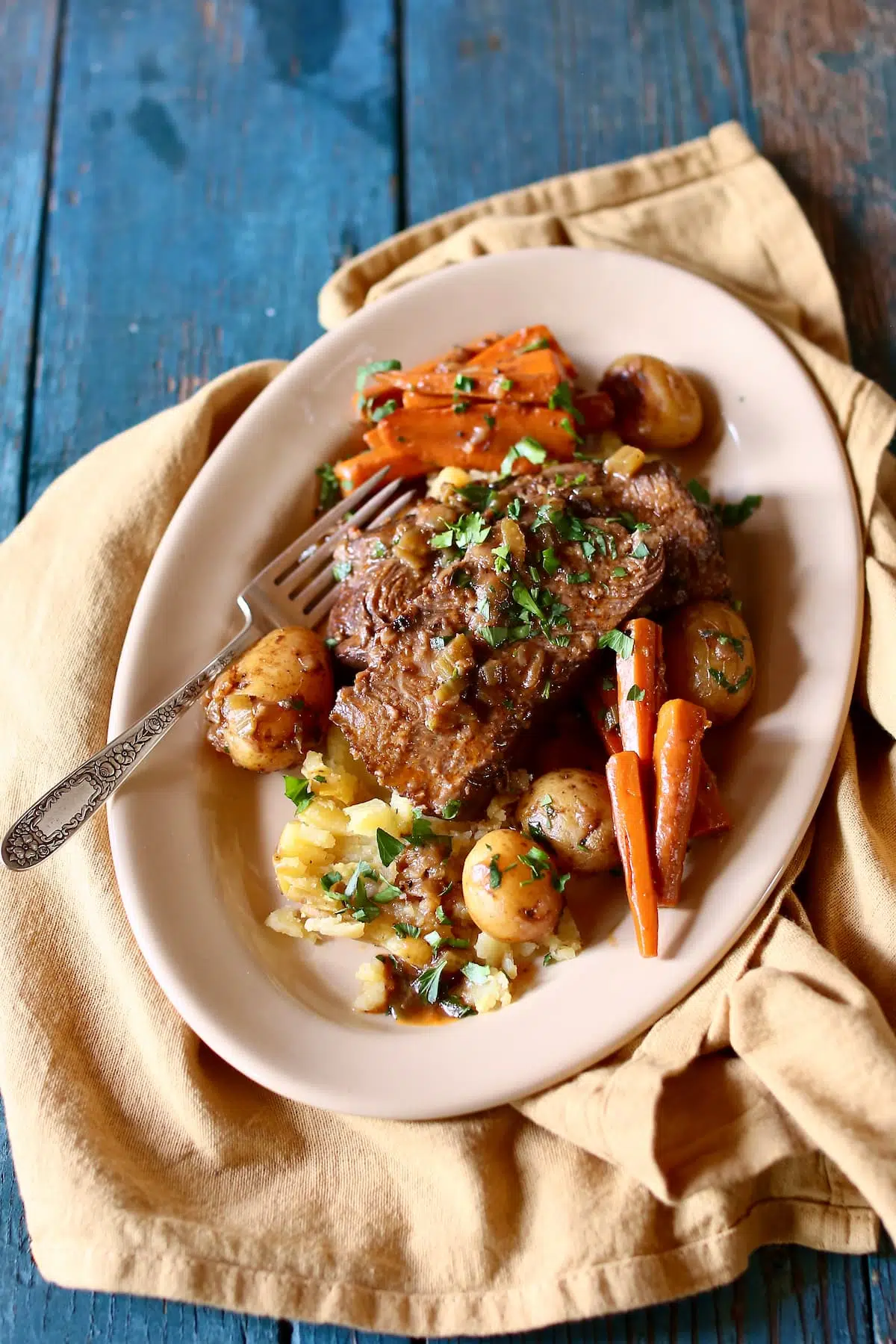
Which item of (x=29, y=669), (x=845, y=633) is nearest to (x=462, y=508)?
(x=845, y=633)

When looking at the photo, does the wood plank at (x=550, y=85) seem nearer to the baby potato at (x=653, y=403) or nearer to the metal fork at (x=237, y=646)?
the baby potato at (x=653, y=403)

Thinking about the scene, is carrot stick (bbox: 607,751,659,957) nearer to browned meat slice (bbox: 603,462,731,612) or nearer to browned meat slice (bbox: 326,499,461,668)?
browned meat slice (bbox: 603,462,731,612)

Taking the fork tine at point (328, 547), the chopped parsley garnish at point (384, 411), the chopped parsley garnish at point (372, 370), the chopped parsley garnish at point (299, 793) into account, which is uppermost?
the chopped parsley garnish at point (372, 370)

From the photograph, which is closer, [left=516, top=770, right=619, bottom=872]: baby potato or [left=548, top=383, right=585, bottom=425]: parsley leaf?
[left=516, top=770, right=619, bottom=872]: baby potato

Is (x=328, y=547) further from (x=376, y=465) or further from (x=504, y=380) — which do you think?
(x=504, y=380)

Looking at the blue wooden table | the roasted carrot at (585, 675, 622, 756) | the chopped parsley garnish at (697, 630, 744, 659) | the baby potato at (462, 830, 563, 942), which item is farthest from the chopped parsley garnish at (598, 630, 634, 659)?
the blue wooden table

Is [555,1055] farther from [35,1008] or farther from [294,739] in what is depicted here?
[35,1008]

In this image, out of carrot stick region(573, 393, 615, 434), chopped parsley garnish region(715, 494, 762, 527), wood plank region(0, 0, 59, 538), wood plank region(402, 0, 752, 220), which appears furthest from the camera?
wood plank region(402, 0, 752, 220)

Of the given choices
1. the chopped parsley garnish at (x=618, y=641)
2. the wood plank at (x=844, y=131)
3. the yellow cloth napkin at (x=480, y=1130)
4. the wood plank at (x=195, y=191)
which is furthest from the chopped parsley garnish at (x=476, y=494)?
the wood plank at (x=844, y=131)
